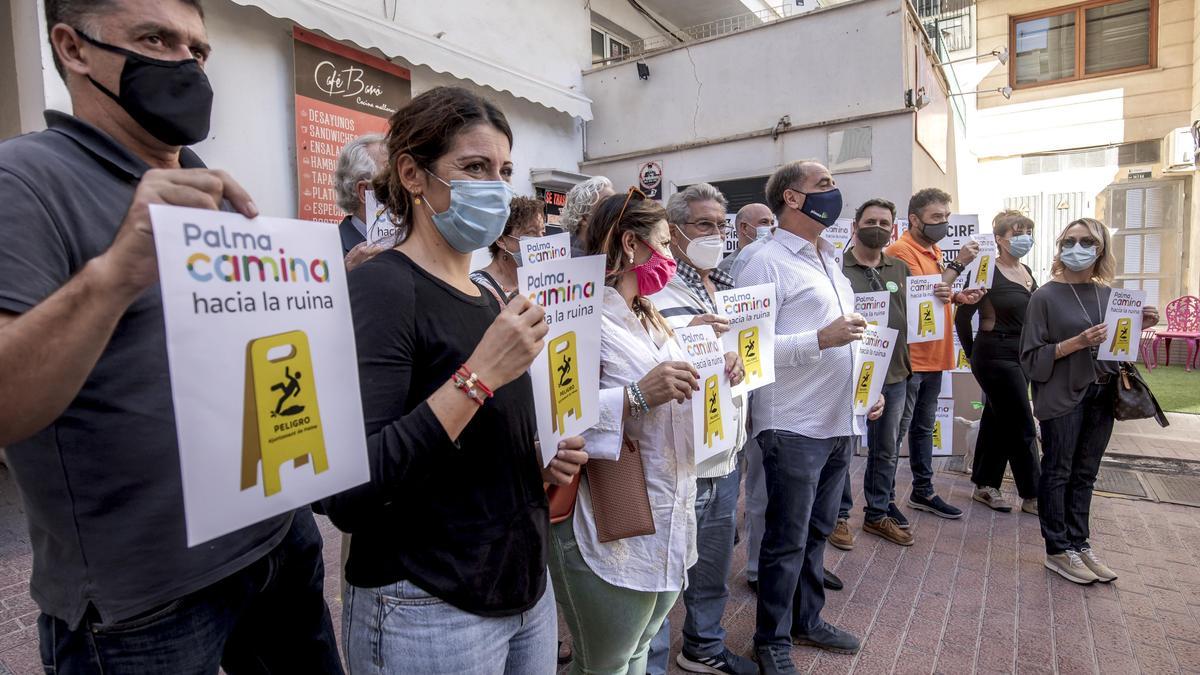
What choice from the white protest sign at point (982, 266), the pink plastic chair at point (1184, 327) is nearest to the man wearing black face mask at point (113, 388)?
the white protest sign at point (982, 266)

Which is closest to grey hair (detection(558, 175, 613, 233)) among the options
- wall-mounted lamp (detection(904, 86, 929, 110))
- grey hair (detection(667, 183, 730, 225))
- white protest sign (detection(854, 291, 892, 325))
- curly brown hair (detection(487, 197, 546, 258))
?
curly brown hair (detection(487, 197, 546, 258))

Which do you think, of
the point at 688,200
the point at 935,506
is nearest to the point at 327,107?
the point at 688,200

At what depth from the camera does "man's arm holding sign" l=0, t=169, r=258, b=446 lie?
79 cm

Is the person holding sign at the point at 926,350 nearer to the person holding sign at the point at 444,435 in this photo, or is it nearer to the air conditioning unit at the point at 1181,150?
the person holding sign at the point at 444,435

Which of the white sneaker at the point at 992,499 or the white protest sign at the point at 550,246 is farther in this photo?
the white sneaker at the point at 992,499

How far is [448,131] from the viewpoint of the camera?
4.65 feet

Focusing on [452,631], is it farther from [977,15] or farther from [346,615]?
[977,15]

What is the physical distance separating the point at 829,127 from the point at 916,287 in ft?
15.8

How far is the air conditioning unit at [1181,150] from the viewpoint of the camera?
11914mm

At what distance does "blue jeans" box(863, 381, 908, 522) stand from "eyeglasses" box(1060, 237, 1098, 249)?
1208 millimetres

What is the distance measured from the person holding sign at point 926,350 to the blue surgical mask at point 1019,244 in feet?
2.04

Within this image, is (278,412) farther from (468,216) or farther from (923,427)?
(923,427)

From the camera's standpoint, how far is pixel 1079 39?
14.1 metres

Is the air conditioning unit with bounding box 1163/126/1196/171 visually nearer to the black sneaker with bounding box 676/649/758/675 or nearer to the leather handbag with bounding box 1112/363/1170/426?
the leather handbag with bounding box 1112/363/1170/426
